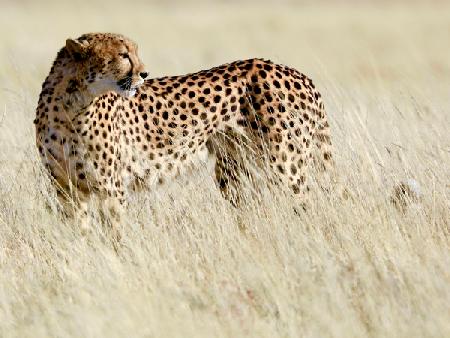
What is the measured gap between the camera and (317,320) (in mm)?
3180

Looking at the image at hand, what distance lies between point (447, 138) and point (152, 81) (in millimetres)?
1658

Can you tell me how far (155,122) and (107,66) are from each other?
0.57m

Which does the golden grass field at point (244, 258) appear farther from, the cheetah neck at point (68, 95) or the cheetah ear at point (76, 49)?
the cheetah ear at point (76, 49)

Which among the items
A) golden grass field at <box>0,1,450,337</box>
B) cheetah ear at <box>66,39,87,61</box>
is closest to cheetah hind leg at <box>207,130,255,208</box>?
golden grass field at <box>0,1,450,337</box>

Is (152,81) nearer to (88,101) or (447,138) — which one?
(88,101)

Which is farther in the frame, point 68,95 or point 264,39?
point 264,39

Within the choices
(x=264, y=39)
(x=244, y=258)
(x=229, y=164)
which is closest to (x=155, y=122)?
(x=229, y=164)

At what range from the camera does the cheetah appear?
4348mm

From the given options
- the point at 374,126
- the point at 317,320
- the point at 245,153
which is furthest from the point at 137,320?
the point at 374,126

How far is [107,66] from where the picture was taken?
4.30m

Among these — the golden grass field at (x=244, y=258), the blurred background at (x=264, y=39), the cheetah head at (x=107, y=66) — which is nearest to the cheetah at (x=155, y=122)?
the cheetah head at (x=107, y=66)

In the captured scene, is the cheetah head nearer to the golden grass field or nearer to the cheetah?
the cheetah

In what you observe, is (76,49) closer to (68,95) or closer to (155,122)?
(68,95)

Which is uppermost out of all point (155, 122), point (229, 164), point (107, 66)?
point (107, 66)
